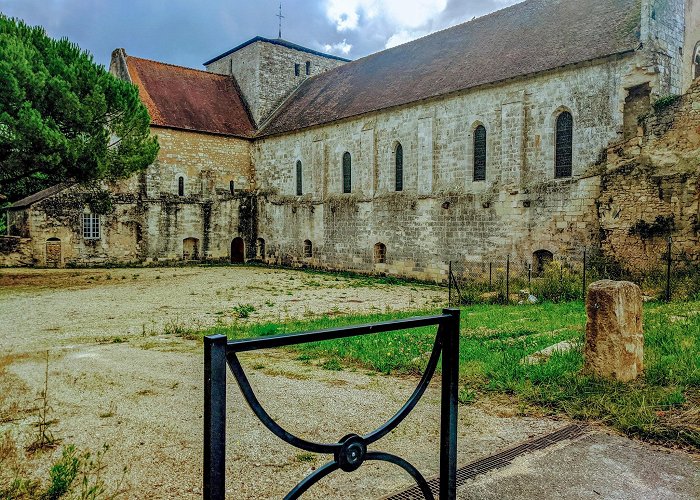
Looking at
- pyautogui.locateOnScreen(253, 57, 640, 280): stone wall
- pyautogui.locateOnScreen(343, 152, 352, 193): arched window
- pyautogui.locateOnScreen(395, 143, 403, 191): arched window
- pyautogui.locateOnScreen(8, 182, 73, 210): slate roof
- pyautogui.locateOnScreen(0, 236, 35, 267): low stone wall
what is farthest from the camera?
pyautogui.locateOnScreen(8, 182, 73, 210): slate roof

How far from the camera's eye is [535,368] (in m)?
6.01

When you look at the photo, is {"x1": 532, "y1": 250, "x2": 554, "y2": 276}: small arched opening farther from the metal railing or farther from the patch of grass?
the metal railing

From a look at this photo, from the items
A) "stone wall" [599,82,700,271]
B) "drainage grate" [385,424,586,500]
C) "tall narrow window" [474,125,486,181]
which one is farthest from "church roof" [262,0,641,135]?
"drainage grate" [385,424,586,500]

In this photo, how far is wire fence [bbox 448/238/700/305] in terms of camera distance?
482 inches

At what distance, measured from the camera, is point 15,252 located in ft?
80.6

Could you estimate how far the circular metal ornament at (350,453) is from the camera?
7.59 feet

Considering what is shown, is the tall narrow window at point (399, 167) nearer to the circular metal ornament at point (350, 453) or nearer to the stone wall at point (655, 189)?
the stone wall at point (655, 189)

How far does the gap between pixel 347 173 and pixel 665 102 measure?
13961mm

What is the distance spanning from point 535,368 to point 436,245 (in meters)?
14.6

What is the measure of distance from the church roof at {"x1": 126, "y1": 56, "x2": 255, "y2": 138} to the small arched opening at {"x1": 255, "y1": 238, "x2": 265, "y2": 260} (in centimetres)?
605

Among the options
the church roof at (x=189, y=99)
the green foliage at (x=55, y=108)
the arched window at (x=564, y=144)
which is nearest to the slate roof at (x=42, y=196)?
the church roof at (x=189, y=99)

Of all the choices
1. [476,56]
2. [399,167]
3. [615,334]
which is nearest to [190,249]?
[399,167]

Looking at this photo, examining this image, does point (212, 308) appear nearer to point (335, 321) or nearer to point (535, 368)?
point (335, 321)

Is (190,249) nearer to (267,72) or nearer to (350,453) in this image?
(267,72)
